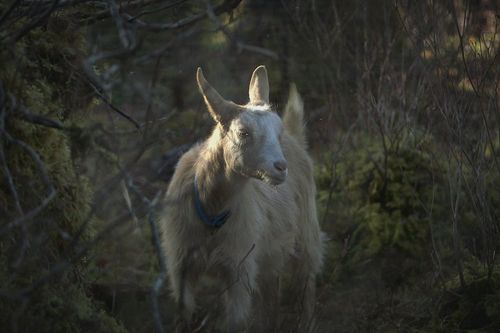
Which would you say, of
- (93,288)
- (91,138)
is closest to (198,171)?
(93,288)

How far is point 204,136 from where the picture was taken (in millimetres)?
6512

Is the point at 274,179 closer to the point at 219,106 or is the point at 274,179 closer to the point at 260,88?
the point at 219,106

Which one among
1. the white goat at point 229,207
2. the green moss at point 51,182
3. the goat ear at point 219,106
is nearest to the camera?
the green moss at point 51,182

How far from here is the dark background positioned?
11.0 ft

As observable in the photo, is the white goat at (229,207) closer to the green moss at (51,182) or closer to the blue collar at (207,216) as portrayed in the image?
the blue collar at (207,216)

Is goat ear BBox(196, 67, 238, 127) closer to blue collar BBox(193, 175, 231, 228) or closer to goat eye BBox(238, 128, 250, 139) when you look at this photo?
goat eye BBox(238, 128, 250, 139)

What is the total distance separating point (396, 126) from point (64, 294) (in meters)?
4.59

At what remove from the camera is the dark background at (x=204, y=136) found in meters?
3.34

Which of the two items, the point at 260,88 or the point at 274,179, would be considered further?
the point at 260,88

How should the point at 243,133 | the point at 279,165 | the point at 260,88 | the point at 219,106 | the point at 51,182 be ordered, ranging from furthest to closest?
the point at 260,88, the point at 219,106, the point at 243,133, the point at 279,165, the point at 51,182

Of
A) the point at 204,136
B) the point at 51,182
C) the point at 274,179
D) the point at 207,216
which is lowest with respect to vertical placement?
the point at 207,216

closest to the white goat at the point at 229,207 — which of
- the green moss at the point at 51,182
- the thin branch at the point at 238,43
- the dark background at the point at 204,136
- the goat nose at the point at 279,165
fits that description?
the goat nose at the point at 279,165

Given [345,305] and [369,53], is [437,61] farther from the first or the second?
[369,53]

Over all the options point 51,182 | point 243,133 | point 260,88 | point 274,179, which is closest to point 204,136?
point 260,88
